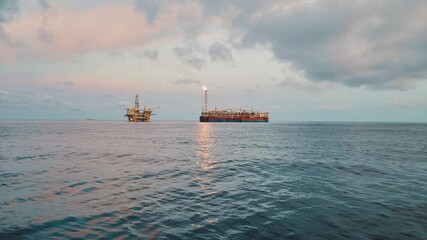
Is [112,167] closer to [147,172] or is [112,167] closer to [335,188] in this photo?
[147,172]

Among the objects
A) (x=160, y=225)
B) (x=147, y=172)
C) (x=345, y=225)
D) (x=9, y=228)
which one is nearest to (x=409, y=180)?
(x=345, y=225)

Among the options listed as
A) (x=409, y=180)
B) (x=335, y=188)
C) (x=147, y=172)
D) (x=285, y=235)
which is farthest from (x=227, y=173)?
(x=409, y=180)

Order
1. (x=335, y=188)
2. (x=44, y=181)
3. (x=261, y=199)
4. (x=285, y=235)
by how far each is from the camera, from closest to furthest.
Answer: (x=285, y=235)
(x=261, y=199)
(x=335, y=188)
(x=44, y=181)

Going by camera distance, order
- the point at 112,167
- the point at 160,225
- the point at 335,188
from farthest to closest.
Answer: the point at 112,167, the point at 335,188, the point at 160,225

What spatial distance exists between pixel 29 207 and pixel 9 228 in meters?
2.77

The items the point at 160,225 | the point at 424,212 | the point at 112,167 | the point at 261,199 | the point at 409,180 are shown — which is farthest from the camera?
the point at 112,167

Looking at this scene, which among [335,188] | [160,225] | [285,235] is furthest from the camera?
[335,188]

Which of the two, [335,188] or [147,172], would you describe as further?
[147,172]

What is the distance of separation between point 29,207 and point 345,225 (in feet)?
48.0

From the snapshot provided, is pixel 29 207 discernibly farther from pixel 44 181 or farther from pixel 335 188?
pixel 335 188

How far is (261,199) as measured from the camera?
1420 centimetres

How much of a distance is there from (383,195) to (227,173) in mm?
11135

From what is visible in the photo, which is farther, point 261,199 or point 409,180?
point 409,180

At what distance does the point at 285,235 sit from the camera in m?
9.57
